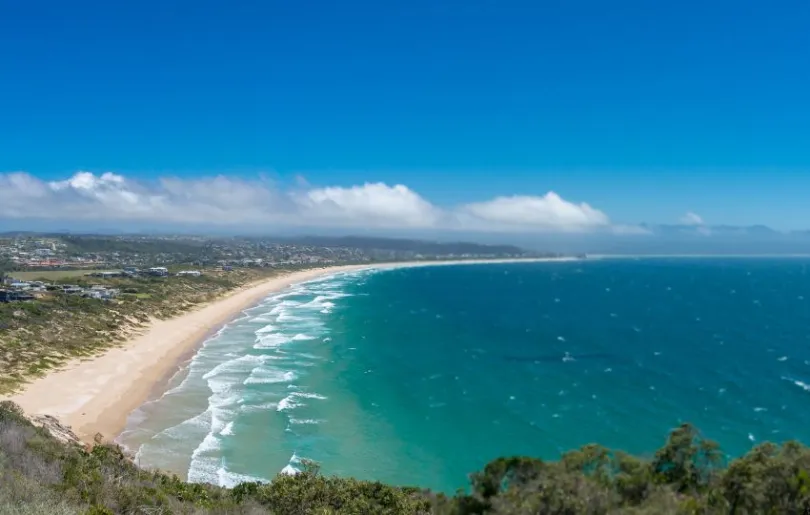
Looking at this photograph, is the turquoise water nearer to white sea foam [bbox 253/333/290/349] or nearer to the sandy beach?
white sea foam [bbox 253/333/290/349]

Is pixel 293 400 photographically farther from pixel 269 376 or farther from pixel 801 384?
pixel 801 384

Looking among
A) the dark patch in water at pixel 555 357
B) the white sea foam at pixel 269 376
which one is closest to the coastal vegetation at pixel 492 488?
the white sea foam at pixel 269 376

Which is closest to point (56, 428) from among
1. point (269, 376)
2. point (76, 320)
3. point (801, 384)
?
point (269, 376)

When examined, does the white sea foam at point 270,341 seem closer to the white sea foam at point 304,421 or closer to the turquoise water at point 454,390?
the turquoise water at point 454,390

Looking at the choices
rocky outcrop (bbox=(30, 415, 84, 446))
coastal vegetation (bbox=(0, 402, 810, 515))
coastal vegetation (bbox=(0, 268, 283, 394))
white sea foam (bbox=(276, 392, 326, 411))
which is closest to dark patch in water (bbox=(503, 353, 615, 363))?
white sea foam (bbox=(276, 392, 326, 411))

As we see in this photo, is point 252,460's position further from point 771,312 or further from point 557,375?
point 771,312

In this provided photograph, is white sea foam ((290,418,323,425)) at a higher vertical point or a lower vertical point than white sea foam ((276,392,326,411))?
lower
